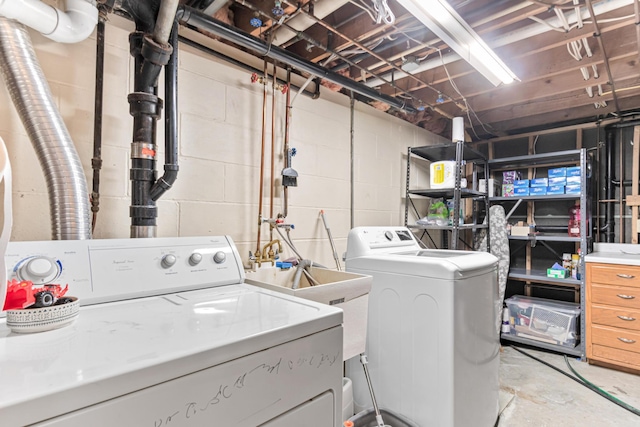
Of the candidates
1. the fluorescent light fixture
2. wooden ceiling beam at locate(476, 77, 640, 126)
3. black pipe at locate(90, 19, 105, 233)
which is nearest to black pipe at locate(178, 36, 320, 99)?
black pipe at locate(90, 19, 105, 233)

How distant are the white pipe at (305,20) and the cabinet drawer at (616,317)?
3098 millimetres

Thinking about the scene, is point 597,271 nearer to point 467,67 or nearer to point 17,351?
point 467,67

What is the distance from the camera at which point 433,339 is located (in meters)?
1.63

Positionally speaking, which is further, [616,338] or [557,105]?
[557,105]

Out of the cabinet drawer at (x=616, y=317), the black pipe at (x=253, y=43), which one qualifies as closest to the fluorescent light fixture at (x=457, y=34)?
the black pipe at (x=253, y=43)

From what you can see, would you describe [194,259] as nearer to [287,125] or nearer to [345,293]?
[345,293]

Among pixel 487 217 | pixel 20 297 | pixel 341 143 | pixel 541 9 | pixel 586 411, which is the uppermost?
pixel 541 9

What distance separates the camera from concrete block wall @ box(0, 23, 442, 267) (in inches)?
51.4

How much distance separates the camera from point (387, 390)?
181cm

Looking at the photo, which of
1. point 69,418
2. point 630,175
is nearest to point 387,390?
point 69,418

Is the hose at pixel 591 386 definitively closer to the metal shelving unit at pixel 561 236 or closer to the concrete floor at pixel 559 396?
the concrete floor at pixel 559 396

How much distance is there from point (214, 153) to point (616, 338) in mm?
3367

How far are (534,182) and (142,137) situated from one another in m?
3.43

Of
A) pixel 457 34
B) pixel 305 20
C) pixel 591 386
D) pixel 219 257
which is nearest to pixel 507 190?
pixel 591 386
